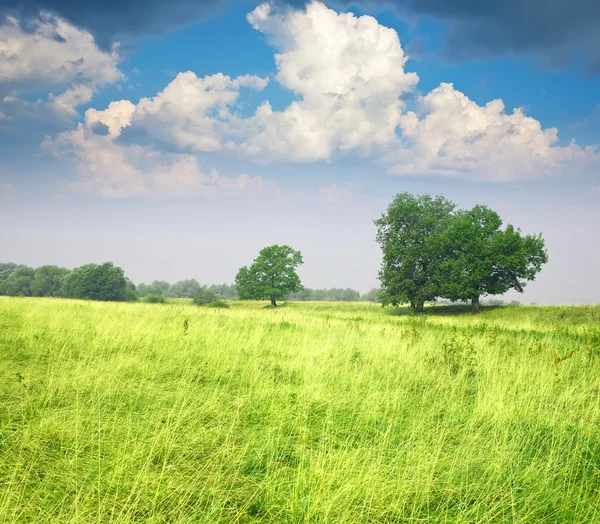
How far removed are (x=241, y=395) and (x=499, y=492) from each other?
3.77m

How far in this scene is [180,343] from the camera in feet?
30.5

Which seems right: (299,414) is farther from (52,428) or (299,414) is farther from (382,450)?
(52,428)

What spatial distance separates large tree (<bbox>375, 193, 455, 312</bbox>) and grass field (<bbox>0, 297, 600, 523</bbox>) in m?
32.9

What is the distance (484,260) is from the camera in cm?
3750

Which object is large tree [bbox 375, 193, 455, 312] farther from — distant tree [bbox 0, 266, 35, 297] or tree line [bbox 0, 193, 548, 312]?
distant tree [bbox 0, 266, 35, 297]

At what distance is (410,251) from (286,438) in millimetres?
39837

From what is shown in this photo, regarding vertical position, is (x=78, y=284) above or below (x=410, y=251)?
below

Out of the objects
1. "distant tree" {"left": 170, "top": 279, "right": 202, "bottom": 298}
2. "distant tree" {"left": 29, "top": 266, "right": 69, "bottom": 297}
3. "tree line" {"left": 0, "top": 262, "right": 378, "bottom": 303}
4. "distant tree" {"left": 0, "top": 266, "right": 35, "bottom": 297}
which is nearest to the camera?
"tree line" {"left": 0, "top": 262, "right": 378, "bottom": 303}

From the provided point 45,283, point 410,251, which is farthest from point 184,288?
Result: point 410,251

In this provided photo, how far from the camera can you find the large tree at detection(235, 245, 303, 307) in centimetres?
5922

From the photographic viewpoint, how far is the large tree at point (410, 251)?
135 feet

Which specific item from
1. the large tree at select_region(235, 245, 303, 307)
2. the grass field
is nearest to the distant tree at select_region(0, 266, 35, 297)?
the large tree at select_region(235, 245, 303, 307)

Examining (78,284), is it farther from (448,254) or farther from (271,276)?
(448,254)

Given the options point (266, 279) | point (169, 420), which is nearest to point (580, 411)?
point (169, 420)
